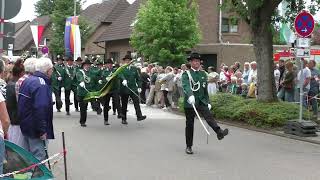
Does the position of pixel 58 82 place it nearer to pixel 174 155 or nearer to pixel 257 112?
pixel 257 112

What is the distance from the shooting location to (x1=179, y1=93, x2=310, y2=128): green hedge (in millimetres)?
14562

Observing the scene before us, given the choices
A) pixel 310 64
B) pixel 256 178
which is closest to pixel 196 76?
pixel 256 178

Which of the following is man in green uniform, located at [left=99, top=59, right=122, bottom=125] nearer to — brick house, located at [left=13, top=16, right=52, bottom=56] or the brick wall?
the brick wall

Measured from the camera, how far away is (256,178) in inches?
335

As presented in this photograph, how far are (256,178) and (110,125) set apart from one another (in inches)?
293

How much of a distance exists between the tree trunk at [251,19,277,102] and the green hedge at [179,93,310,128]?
1.87 feet

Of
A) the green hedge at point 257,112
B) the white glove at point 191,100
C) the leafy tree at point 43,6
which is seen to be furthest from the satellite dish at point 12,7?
the leafy tree at point 43,6

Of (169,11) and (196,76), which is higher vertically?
(169,11)

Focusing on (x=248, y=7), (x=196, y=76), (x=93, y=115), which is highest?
(x=248, y=7)

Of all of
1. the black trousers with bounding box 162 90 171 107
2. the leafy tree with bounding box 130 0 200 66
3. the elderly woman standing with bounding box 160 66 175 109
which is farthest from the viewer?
the leafy tree with bounding box 130 0 200 66

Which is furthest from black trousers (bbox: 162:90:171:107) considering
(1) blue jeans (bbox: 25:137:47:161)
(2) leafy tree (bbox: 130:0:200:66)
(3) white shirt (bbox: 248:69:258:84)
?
(1) blue jeans (bbox: 25:137:47:161)

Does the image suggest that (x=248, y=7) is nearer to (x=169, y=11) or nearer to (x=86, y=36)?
(x=169, y=11)

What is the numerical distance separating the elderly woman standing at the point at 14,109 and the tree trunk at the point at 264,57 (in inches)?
364

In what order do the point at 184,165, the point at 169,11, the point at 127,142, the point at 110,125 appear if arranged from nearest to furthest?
the point at 184,165 < the point at 127,142 < the point at 110,125 < the point at 169,11
